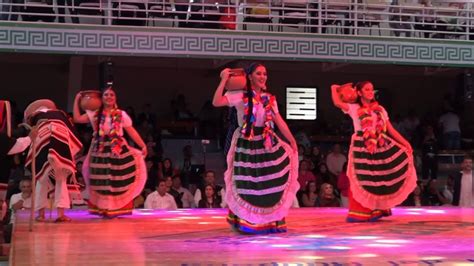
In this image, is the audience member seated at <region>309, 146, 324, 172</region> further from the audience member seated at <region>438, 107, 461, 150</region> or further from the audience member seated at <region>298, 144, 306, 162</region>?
the audience member seated at <region>438, 107, 461, 150</region>

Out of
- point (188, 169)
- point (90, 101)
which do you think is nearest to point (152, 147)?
point (188, 169)

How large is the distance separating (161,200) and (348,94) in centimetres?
318

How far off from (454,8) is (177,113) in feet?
16.6

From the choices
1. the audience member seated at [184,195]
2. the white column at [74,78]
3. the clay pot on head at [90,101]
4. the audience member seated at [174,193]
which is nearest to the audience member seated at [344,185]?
the audience member seated at [184,195]

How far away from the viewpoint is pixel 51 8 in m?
11.6

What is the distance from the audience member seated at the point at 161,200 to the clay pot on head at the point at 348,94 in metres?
2.96

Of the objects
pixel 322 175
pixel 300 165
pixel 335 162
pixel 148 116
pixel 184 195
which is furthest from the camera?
pixel 148 116

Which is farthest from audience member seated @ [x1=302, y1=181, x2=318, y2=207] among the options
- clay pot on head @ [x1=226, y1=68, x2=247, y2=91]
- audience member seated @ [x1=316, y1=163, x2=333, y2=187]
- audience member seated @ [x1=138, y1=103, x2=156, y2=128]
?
clay pot on head @ [x1=226, y1=68, x2=247, y2=91]

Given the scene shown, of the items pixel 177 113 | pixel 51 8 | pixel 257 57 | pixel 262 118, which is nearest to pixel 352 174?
pixel 262 118

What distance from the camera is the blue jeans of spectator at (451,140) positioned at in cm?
1441

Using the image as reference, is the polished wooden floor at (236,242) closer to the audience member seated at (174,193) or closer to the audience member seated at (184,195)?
the audience member seated at (174,193)

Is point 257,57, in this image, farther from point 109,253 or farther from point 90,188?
point 109,253

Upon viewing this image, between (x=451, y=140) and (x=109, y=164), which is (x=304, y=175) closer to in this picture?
(x=109, y=164)

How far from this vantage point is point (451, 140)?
47.4 feet
